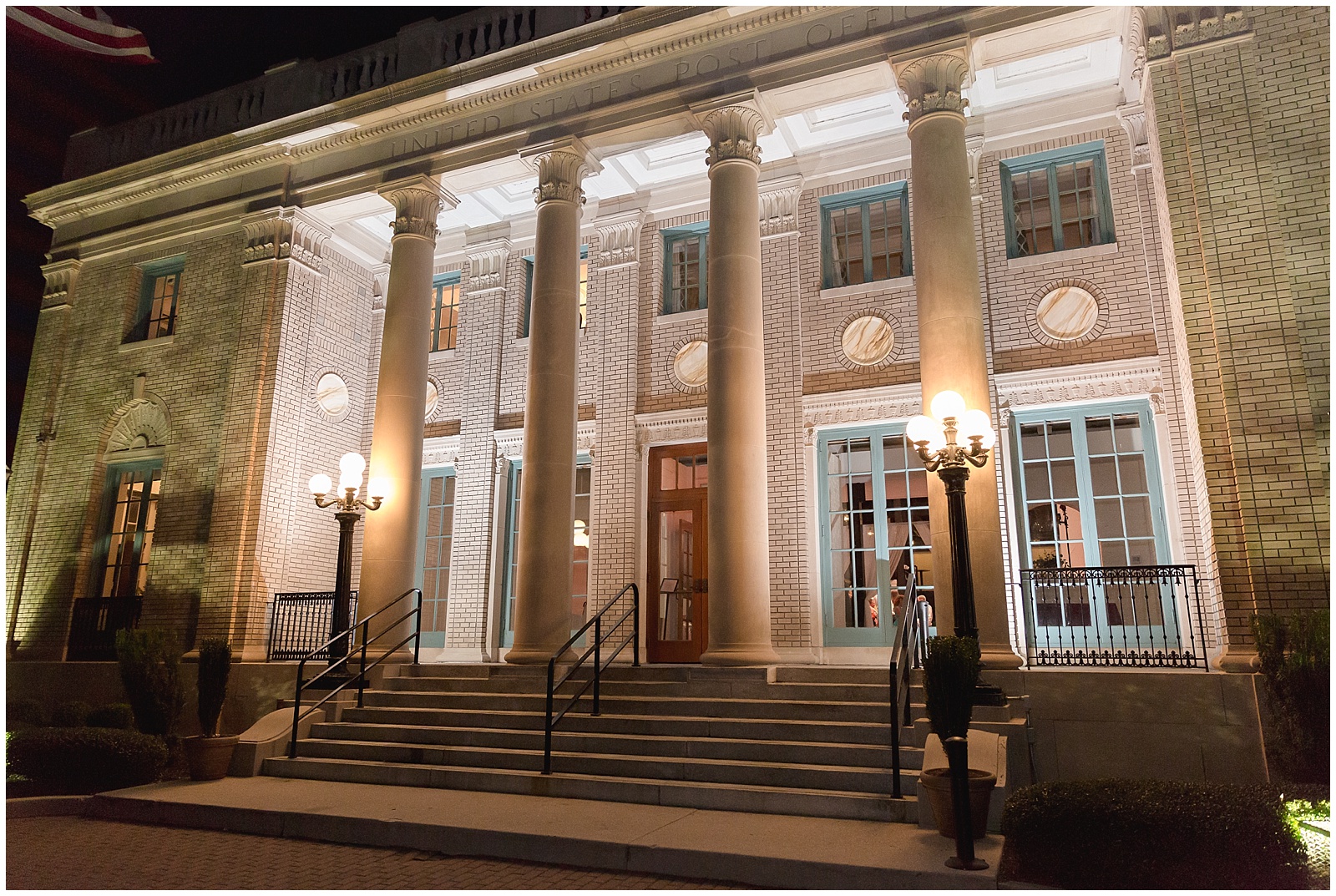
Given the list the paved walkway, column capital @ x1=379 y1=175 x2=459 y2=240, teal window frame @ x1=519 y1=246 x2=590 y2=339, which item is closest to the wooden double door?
teal window frame @ x1=519 y1=246 x2=590 y2=339

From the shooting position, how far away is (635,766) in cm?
830

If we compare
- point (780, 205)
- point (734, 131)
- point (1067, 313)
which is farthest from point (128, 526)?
point (1067, 313)

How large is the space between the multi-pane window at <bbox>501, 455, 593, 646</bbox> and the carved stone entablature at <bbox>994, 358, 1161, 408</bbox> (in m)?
6.60

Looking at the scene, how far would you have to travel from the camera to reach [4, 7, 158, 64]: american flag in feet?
40.5

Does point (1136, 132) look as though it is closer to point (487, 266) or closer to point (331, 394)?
point (487, 266)

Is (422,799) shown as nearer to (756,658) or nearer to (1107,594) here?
(756,658)

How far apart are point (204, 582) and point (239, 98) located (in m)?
8.62

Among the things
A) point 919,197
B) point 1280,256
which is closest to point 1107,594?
point 1280,256

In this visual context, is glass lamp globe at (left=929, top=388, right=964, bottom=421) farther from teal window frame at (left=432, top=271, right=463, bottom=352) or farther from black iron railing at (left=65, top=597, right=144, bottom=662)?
black iron railing at (left=65, top=597, right=144, bottom=662)

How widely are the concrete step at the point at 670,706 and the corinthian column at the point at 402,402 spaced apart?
2.03m

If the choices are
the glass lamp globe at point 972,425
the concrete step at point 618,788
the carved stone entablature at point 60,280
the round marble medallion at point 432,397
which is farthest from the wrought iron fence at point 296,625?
the glass lamp globe at point 972,425

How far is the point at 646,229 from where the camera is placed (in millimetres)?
15281

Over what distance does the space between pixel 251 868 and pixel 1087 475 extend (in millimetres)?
10529

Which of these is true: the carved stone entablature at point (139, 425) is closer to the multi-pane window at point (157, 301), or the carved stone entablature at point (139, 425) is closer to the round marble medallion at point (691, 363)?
the multi-pane window at point (157, 301)
